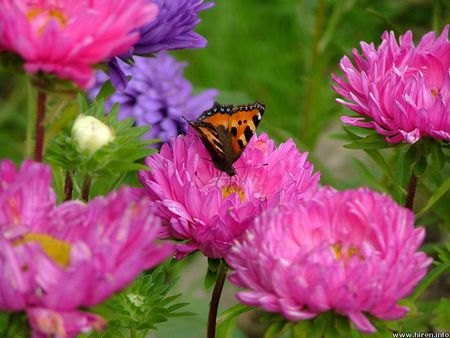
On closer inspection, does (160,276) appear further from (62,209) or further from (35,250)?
(35,250)

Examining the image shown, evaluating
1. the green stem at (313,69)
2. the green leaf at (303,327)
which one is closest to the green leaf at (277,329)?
the green leaf at (303,327)

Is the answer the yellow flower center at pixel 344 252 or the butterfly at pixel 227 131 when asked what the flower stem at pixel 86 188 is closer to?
the butterfly at pixel 227 131

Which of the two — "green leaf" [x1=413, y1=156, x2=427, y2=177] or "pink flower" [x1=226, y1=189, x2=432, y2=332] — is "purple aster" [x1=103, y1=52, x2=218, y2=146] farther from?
"pink flower" [x1=226, y1=189, x2=432, y2=332]

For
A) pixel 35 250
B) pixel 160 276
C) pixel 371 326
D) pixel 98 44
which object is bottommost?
pixel 160 276

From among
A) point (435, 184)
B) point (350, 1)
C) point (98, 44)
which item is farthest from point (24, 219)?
point (350, 1)

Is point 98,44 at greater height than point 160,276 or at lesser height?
greater

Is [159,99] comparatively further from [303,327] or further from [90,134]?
[303,327]
